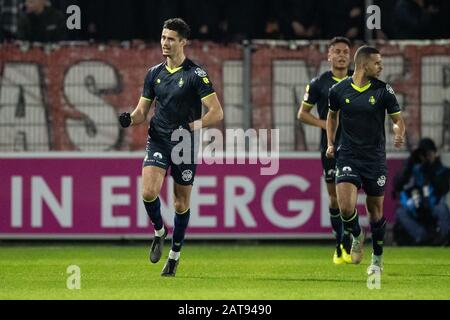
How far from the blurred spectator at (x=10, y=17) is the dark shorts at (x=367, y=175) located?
6.63 m

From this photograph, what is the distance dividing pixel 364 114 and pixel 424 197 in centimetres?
463

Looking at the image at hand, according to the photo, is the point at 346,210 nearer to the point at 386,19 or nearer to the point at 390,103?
the point at 390,103

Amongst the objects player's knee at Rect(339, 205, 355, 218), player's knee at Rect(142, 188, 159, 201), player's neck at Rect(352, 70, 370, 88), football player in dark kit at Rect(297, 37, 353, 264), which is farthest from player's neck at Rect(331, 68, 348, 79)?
player's knee at Rect(142, 188, 159, 201)

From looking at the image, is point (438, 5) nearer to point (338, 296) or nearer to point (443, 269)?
point (443, 269)

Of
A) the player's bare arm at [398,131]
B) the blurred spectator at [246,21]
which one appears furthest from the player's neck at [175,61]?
the blurred spectator at [246,21]

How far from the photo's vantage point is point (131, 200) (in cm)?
1759

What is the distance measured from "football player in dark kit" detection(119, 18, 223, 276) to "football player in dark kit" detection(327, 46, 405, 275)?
127 cm

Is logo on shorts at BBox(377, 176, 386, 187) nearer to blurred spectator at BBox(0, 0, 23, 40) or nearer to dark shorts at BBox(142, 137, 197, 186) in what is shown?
dark shorts at BBox(142, 137, 197, 186)

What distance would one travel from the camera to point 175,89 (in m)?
12.5

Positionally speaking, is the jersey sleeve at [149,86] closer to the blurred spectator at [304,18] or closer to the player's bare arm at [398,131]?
the player's bare arm at [398,131]

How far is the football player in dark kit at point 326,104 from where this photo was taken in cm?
1435

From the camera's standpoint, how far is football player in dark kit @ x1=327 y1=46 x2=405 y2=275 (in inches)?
499
